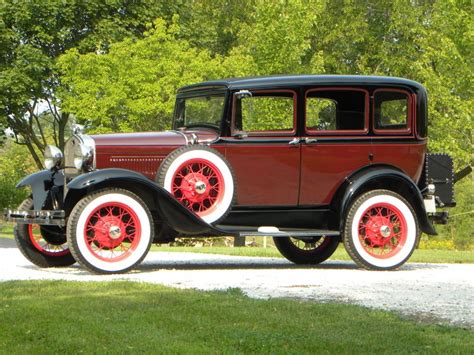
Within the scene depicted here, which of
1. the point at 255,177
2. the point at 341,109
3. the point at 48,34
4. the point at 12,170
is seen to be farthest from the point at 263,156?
the point at 12,170

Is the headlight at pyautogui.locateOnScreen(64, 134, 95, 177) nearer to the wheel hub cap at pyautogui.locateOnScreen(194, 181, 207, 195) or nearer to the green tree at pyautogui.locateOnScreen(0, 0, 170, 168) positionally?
the wheel hub cap at pyautogui.locateOnScreen(194, 181, 207, 195)

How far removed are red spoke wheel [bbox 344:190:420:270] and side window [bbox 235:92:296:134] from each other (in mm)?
1318

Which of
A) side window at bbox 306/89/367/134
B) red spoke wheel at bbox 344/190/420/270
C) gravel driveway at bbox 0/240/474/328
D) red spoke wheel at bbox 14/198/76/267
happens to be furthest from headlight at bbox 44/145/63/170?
red spoke wheel at bbox 344/190/420/270

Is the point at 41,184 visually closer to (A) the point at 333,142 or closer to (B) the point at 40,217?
(B) the point at 40,217

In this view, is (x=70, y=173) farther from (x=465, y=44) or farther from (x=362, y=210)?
(x=465, y=44)

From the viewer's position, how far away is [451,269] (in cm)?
1373

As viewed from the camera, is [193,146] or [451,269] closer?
[193,146]

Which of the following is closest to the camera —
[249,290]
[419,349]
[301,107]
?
[419,349]

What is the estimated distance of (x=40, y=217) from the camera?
39.3 feet

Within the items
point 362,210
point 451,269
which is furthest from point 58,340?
point 451,269

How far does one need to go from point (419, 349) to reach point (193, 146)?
594cm

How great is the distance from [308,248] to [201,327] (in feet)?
24.2

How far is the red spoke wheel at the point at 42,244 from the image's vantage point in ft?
43.4

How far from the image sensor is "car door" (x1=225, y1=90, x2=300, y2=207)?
41.2ft
